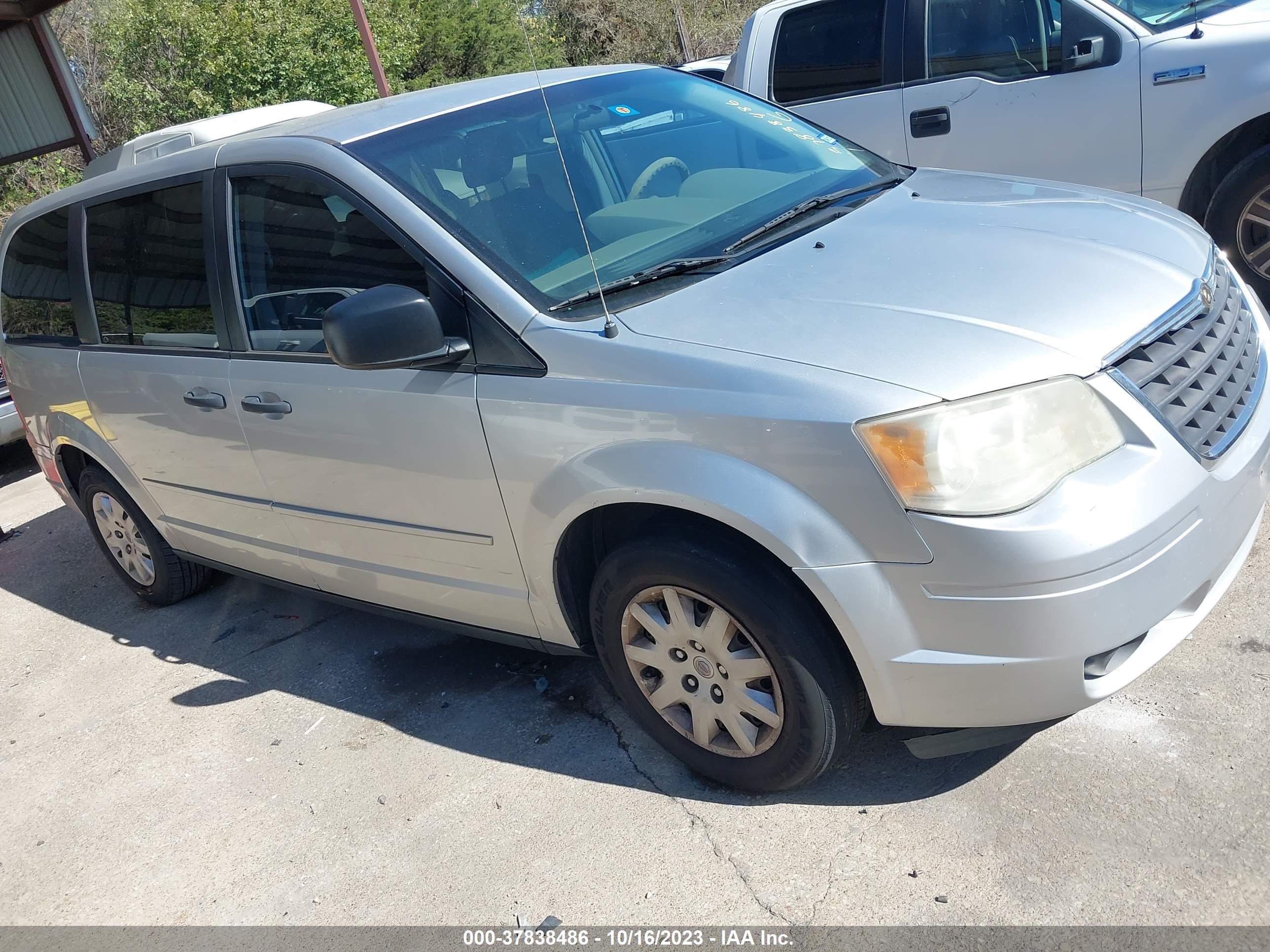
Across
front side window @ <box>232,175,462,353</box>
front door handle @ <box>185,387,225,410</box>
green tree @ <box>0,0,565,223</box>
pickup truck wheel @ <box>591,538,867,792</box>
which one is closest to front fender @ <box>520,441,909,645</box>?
pickup truck wheel @ <box>591,538,867,792</box>

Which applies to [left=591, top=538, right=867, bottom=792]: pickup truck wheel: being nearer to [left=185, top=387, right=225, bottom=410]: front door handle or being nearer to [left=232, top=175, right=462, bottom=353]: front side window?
[left=232, top=175, right=462, bottom=353]: front side window

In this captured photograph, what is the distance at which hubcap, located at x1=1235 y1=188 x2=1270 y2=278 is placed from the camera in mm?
4949

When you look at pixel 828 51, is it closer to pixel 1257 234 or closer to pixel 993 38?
pixel 993 38

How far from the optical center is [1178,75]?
16.7 ft

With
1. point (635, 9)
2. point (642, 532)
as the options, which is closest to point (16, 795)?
point (642, 532)

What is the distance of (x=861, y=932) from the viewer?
2412 millimetres

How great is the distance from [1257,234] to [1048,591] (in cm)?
365

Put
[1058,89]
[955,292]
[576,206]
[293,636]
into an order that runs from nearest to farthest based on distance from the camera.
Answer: [955,292] → [576,206] → [293,636] → [1058,89]

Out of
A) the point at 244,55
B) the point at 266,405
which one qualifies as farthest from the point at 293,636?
the point at 244,55

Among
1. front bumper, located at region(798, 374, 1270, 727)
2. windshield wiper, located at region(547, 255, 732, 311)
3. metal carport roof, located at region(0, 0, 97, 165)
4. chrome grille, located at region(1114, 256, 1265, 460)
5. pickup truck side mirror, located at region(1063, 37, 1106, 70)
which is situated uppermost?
metal carport roof, located at region(0, 0, 97, 165)

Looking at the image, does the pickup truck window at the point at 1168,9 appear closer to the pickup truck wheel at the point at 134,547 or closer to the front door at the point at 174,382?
the front door at the point at 174,382

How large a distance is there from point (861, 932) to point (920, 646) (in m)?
0.65

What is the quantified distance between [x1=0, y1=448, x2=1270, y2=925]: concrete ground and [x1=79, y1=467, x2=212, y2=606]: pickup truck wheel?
576mm

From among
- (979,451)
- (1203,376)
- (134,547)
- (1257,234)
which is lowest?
(134,547)
